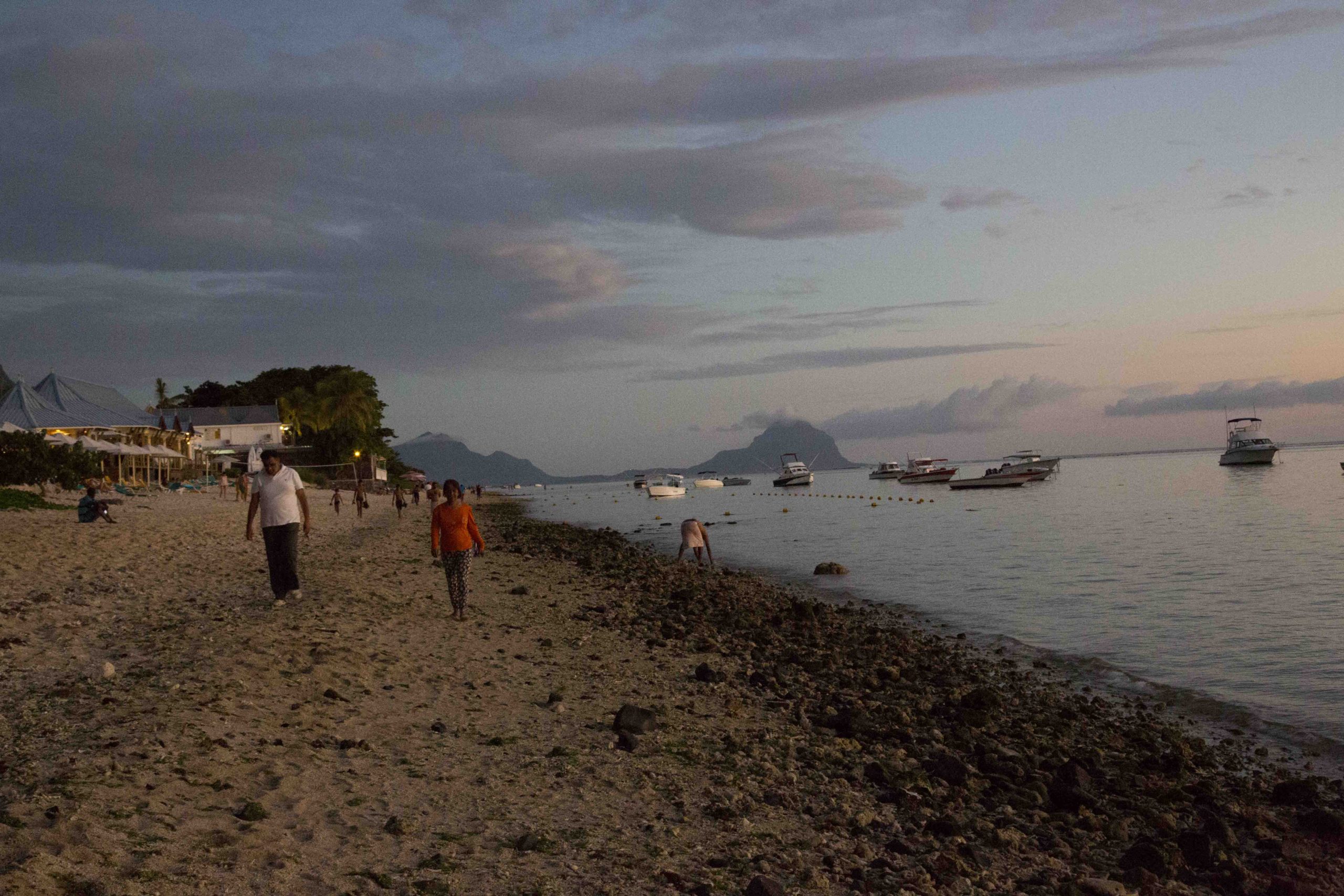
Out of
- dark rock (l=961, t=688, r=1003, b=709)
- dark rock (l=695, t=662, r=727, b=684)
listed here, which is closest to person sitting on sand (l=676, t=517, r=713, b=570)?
dark rock (l=695, t=662, r=727, b=684)

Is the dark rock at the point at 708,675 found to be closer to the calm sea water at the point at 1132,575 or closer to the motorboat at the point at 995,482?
the calm sea water at the point at 1132,575

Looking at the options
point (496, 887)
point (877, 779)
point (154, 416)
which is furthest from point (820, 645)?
point (154, 416)

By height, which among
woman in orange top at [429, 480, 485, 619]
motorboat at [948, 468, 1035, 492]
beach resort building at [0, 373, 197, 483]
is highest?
beach resort building at [0, 373, 197, 483]

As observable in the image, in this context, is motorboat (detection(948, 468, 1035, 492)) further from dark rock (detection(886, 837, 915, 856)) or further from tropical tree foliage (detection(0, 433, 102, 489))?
dark rock (detection(886, 837, 915, 856))

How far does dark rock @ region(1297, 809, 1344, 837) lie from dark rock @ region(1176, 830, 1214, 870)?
Answer: 112cm

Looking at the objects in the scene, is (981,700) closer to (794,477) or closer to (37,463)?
(37,463)

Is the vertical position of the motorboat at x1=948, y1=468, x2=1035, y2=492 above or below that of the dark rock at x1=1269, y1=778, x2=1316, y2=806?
below

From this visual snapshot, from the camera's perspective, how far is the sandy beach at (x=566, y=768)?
5629 millimetres

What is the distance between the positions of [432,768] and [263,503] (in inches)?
272

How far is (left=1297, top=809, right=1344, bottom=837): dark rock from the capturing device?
739 centimetres

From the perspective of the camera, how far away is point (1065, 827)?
739 cm

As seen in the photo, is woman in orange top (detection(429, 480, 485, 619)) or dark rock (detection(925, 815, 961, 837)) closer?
dark rock (detection(925, 815, 961, 837))

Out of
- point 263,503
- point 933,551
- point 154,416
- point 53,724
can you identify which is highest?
point 154,416

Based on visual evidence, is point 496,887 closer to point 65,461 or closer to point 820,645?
point 820,645
